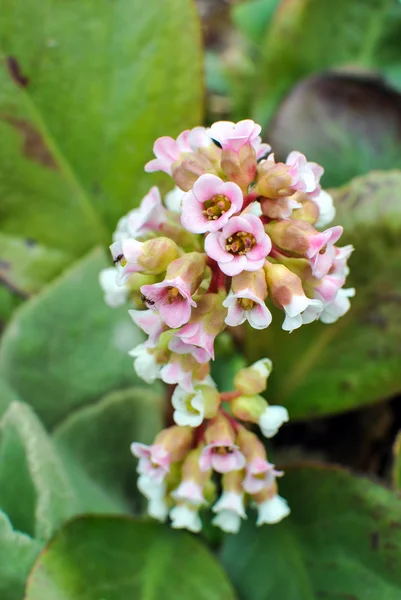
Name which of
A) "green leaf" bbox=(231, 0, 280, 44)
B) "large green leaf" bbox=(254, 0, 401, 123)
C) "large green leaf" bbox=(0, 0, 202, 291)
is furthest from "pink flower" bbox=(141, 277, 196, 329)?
"green leaf" bbox=(231, 0, 280, 44)

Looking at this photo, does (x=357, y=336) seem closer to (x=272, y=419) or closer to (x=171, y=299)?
(x=272, y=419)

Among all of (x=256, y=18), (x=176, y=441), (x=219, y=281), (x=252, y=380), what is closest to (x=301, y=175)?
(x=219, y=281)

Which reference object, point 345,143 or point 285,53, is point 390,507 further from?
point 285,53

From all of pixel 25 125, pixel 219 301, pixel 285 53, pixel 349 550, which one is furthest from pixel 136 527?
pixel 285 53

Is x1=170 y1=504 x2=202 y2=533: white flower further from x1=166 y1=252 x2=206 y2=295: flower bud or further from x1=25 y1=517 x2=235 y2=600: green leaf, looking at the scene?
x1=166 y1=252 x2=206 y2=295: flower bud

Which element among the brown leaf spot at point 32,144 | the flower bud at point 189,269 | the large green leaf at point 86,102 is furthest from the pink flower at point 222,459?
the brown leaf spot at point 32,144

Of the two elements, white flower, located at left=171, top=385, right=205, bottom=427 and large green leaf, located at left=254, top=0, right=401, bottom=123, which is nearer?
white flower, located at left=171, top=385, right=205, bottom=427

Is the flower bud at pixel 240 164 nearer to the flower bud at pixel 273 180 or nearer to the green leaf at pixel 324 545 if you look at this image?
the flower bud at pixel 273 180
